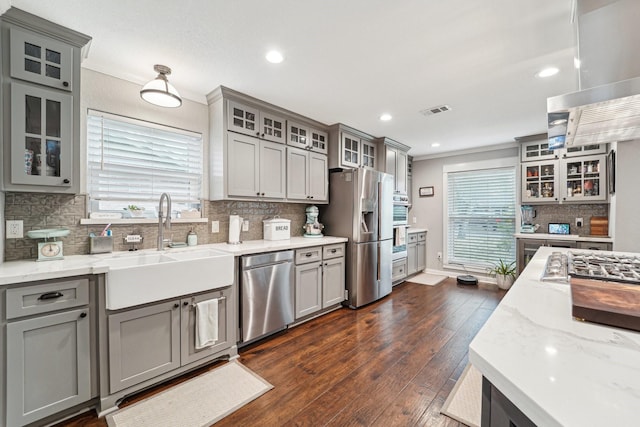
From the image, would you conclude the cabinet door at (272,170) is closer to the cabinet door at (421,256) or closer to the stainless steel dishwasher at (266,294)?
the stainless steel dishwasher at (266,294)

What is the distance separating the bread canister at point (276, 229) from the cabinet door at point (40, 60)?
2.02 meters

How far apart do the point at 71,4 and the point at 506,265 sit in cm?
608

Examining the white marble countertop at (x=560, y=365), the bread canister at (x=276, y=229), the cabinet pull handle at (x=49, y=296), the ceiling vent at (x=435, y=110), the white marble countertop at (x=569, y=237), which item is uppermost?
the ceiling vent at (x=435, y=110)

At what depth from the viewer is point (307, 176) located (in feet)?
11.8

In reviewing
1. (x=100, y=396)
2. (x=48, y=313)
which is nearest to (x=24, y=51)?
(x=48, y=313)

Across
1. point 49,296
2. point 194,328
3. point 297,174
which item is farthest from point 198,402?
point 297,174

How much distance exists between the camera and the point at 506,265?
4770 mm

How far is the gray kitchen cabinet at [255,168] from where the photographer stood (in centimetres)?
285

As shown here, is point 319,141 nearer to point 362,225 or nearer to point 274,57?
point 362,225

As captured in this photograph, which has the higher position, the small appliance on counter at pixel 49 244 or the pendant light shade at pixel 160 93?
the pendant light shade at pixel 160 93

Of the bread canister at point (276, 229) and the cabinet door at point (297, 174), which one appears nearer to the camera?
the bread canister at point (276, 229)

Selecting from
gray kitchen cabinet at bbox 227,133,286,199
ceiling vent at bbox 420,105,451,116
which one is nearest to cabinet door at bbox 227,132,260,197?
gray kitchen cabinet at bbox 227,133,286,199

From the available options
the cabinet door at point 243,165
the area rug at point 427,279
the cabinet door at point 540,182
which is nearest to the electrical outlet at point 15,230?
the cabinet door at point 243,165

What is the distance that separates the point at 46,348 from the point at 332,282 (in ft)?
8.42
